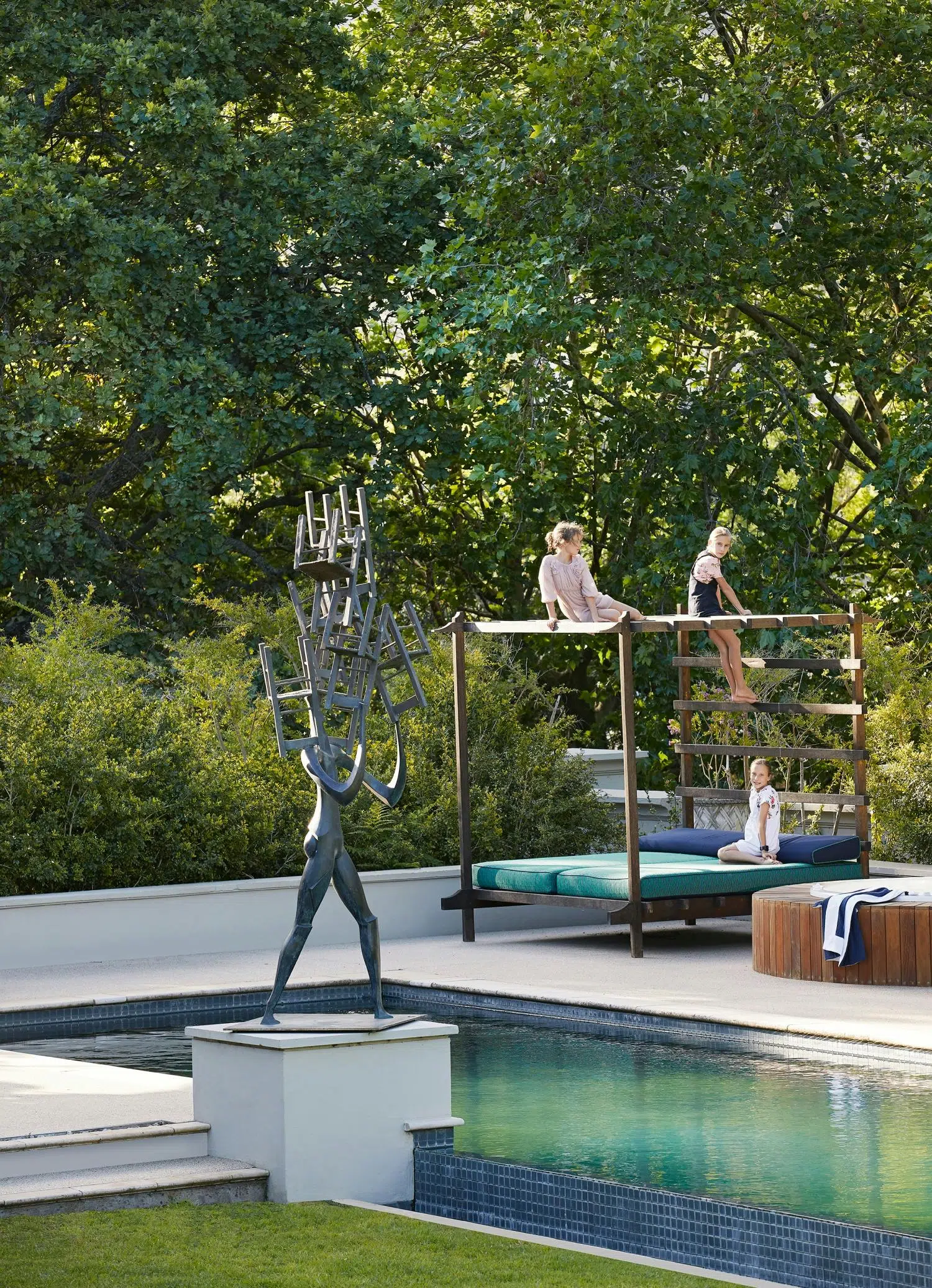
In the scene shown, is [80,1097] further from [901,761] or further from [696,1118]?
[901,761]

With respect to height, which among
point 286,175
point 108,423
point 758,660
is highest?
point 286,175

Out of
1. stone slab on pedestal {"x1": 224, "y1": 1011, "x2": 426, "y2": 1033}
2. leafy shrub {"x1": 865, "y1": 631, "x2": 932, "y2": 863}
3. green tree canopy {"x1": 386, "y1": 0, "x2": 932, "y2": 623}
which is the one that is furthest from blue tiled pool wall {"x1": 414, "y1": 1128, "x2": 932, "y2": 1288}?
green tree canopy {"x1": 386, "y1": 0, "x2": 932, "y2": 623}

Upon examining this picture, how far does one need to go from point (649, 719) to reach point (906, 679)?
3.37 meters

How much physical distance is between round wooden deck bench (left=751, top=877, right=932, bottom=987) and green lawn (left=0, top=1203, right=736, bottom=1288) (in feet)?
15.3

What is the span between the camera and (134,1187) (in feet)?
19.0

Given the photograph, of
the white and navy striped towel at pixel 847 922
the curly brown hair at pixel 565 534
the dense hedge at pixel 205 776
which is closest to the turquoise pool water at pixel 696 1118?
the white and navy striped towel at pixel 847 922

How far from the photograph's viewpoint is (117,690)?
40.7 ft

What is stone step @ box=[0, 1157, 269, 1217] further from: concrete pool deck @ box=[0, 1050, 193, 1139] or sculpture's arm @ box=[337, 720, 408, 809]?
sculpture's arm @ box=[337, 720, 408, 809]

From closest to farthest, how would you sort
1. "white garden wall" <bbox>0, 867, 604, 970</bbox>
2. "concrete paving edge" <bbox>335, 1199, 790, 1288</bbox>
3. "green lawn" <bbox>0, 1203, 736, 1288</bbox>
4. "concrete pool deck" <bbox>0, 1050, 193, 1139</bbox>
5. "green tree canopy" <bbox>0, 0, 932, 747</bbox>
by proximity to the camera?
"green lawn" <bbox>0, 1203, 736, 1288</bbox> → "concrete paving edge" <bbox>335, 1199, 790, 1288</bbox> → "concrete pool deck" <bbox>0, 1050, 193, 1139</bbox> → "white garden wall" <bbox>0, 867, 604, 970</bbox> → "green tree canopy" <bbox>0, 0, 932, 747</bbox>

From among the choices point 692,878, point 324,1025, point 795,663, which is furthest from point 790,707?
point 324,1025

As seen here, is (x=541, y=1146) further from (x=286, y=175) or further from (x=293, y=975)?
(x=286, y=175)

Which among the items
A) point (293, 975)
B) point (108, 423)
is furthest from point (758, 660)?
point (108, 423)

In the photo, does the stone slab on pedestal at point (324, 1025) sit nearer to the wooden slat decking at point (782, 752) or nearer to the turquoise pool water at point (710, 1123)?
the turquoise pool water at point (710, 1123)

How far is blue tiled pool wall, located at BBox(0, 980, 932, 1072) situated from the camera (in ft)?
26.7
